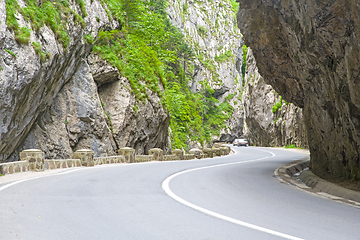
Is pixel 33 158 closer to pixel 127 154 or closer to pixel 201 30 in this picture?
pixel 127 154

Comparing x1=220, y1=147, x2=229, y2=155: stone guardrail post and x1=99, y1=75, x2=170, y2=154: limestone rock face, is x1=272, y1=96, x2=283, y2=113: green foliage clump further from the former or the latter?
x1=99, y1=75, x2=170, y2=154: limestone rock face

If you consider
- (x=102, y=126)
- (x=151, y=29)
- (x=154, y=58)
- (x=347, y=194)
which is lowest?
(x=347, y=194)

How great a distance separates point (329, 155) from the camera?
1120 centimetres

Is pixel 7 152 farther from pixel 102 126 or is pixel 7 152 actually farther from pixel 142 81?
pixel 142 81

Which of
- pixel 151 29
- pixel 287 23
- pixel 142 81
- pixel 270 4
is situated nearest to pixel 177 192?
pixel 287 23

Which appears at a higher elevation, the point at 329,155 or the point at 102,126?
the point at 102,126

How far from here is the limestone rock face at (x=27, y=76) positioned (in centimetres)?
1133

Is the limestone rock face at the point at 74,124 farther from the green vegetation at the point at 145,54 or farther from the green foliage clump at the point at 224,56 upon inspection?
the green foliage clump at the point at 224,56

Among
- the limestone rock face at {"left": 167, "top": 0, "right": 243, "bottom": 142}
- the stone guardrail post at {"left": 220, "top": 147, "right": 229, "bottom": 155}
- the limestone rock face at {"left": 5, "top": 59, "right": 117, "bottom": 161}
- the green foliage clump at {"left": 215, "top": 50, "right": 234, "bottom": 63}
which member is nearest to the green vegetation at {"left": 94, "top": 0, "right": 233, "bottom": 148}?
the limestone rock face at {"left": 5, "top": 59, "right": 117, "bottom": 161}

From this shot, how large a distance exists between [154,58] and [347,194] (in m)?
23.3

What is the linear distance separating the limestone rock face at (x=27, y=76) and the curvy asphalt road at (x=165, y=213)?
5560mm

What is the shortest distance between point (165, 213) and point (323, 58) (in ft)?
24.2

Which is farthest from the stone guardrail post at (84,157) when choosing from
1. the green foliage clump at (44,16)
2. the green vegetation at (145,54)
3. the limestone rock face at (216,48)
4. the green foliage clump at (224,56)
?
the green foliage clump at (224,56)

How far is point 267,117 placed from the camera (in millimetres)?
52938
